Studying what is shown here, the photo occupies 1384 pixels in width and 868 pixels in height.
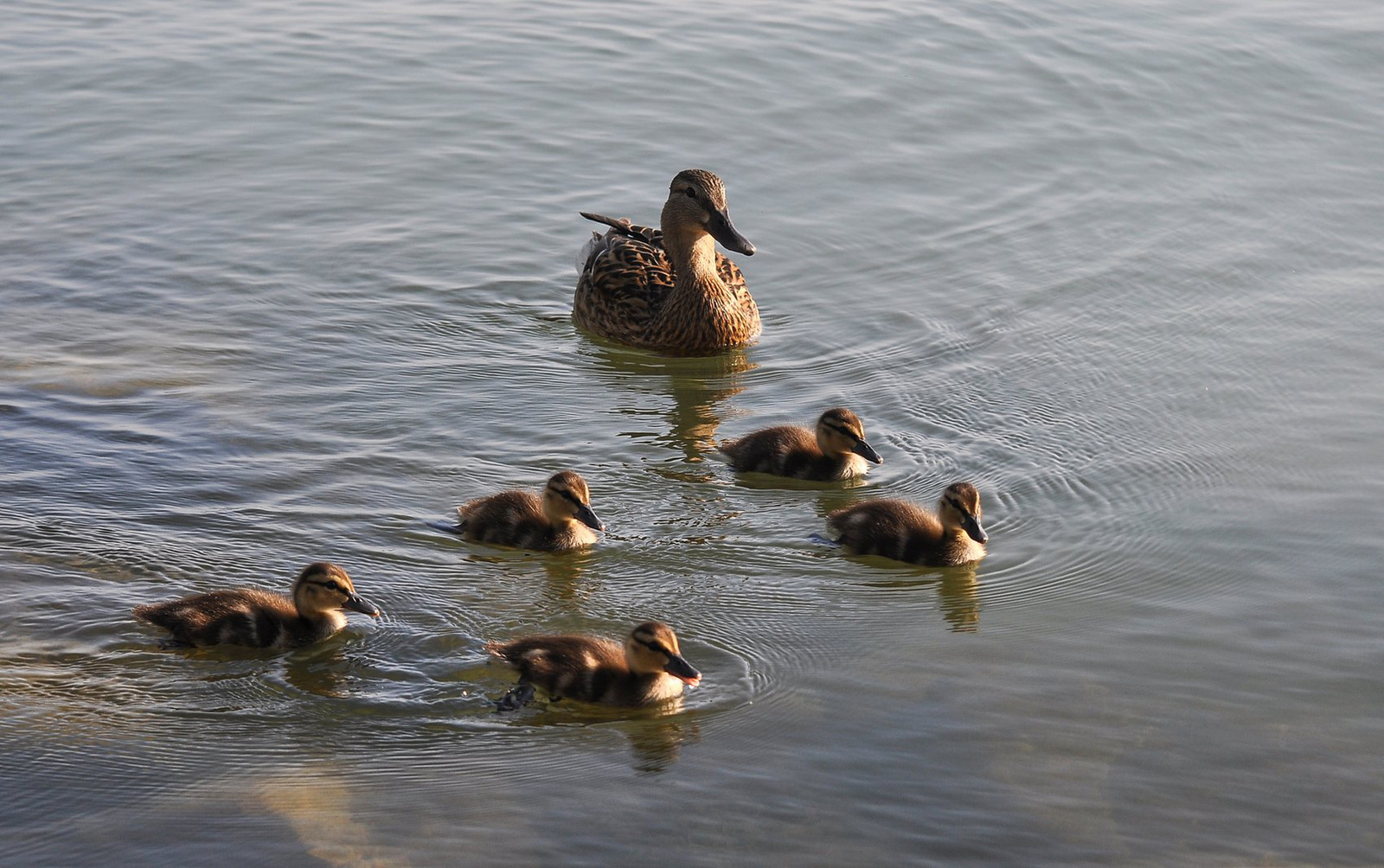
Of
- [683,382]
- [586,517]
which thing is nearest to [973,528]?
[586,517]

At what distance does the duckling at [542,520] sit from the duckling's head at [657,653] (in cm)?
109

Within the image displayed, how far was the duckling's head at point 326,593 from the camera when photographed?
560 cm

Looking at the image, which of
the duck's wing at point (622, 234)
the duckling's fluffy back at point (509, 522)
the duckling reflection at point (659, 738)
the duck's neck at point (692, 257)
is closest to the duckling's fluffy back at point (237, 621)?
the duckling's fluffy back at point (509, 522)

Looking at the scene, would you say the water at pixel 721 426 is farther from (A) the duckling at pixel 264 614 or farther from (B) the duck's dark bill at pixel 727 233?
(B) the duck's dark bill at pixel 727 233

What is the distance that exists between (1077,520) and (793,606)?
4.46 ft

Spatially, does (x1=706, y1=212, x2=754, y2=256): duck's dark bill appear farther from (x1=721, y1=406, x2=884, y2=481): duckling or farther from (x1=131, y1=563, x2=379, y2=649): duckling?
(x1=131, y1=563, x2=379, y2=649): duckling

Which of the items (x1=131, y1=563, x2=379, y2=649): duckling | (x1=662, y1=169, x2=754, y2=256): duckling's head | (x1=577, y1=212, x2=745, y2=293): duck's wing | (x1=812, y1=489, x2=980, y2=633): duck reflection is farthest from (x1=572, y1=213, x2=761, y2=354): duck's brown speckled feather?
(x1=131, y1=563, x2=379, y2=649): duckling

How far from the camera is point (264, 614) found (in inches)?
221

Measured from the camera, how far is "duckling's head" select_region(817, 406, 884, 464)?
23.2ft

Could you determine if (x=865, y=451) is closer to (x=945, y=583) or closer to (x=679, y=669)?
(x=945, y=583)

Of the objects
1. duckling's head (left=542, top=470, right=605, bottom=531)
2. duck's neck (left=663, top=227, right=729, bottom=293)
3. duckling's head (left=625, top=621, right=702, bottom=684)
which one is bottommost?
duckling's head (left=625, top=621, right=702, bottom=684)

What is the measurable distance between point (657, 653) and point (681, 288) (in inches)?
167

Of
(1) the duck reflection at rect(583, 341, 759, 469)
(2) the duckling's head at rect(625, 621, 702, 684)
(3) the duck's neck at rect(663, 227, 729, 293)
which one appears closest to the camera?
(2) the duckling's head at rect(625, 621, 702, 684)

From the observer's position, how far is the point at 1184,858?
468cm
